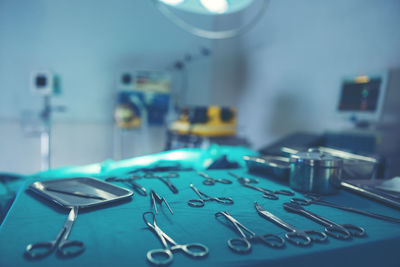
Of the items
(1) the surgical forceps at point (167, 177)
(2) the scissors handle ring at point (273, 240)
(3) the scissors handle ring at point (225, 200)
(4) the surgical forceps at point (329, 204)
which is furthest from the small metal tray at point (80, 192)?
(4) the surgical forceps at point (329, 204)

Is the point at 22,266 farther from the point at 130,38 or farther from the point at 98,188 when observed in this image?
the point at 130,38

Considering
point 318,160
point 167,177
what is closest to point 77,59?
point 167,177

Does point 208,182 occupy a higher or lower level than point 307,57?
lower

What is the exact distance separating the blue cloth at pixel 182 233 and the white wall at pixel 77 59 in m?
2.73

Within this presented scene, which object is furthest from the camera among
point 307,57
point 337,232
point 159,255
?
point 307,57

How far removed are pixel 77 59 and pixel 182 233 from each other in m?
3.24

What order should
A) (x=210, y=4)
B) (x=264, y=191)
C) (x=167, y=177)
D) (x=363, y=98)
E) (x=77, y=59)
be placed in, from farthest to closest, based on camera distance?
(x=77, y=59) < (x=363, y=98) < (x=210, y=4) < (x=167, y=177) < (x=264, y=191)

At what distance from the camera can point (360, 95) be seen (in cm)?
192

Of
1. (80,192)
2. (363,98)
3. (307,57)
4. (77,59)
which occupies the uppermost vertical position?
(307,57)

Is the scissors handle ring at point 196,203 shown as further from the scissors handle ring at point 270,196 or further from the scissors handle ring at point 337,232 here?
the scissors handle ring at point 337,232

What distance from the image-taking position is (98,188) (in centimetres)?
90

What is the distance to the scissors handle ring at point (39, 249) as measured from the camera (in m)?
0.47

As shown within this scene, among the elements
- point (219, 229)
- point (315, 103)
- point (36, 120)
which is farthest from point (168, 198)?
point (36, 120)

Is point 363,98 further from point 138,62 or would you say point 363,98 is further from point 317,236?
point 138,62
